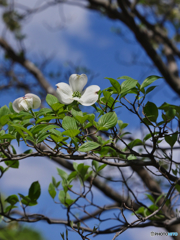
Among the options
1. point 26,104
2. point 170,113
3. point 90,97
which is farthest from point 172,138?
point 26,104

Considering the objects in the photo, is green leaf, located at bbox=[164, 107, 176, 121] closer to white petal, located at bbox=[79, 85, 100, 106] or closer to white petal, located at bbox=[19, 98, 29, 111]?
white petal, located at bbox=[79, 85, 100, 106]

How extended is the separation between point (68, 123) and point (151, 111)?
0.56 ft

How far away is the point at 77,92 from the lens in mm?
464

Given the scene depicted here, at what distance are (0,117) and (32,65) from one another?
7.13 feet

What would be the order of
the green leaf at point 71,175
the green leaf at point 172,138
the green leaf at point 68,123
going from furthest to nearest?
the green leaf at point 71,175
the green leaf at point 172,138
the green leaf at point 68,123

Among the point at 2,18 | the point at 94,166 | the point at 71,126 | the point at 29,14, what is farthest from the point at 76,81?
the point at 2,18

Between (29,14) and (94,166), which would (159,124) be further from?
(29,14)

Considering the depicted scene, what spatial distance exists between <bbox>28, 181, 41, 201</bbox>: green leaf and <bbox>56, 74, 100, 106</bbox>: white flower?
0.84ft

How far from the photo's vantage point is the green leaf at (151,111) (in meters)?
0.46

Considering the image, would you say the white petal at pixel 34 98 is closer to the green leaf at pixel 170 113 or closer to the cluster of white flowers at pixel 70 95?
the cluster of white flowers at pixel 70 95

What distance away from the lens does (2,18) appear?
270cm

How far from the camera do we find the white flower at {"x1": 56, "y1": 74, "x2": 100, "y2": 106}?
43 cm

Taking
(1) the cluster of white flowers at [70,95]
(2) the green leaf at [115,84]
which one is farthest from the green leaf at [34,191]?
(2) the green leaf at [115,84]

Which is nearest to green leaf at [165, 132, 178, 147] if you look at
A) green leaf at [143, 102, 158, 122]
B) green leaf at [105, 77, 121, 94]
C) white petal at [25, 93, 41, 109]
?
green leaf at [143, 102, 158, 122]
